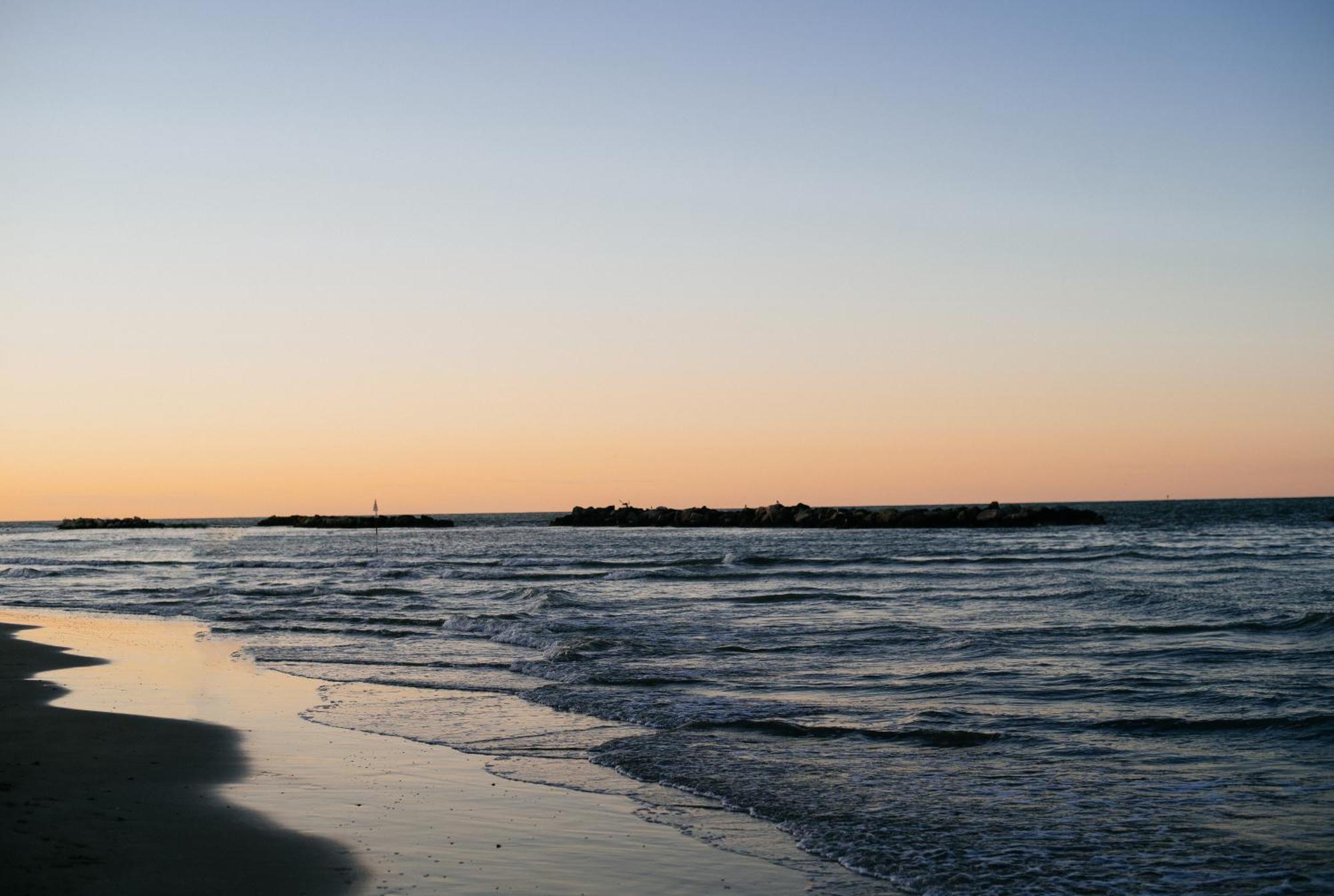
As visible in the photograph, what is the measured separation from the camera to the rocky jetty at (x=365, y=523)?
4690 inches

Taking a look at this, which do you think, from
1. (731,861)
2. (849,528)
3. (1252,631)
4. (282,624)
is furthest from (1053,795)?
(849,528)

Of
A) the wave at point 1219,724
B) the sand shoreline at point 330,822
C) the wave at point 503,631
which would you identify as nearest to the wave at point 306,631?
the wave at point 503,631

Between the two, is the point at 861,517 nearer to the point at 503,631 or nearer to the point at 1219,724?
the point at 503,631

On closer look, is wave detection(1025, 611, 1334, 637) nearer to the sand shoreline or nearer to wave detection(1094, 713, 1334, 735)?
wave detection(1094, 713, 1334, 735)

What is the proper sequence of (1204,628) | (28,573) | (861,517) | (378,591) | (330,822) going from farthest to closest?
(861,517), (28,573), (378,591), (1204,628), (330,822)

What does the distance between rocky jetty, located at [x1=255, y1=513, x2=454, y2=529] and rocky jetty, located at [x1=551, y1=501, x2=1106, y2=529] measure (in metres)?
30.3

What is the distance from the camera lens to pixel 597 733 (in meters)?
11.8

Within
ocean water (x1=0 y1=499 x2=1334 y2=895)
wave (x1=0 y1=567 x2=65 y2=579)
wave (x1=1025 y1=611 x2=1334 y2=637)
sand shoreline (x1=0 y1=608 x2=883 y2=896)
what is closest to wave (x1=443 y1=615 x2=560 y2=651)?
ocean water (x1=0 y1=499 x2=1334 y2=895)

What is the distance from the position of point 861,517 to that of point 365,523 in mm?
62406

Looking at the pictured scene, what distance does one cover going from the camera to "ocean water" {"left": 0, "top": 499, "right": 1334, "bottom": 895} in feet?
25.7

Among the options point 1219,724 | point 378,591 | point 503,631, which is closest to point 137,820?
point 1219,724

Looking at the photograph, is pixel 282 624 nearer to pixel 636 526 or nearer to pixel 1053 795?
pixel 1053 795

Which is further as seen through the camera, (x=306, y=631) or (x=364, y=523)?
(x=364, y=523)

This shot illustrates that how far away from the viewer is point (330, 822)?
8.02 meters
